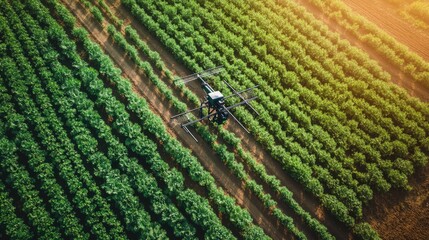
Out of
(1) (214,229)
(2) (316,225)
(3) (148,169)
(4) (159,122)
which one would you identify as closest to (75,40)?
(4) (159,122)

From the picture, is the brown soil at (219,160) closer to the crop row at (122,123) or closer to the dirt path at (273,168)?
the dirt path at (273,168)

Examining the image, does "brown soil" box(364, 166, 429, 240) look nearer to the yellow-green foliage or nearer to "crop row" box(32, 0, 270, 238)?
"crop row" box(32, 0, 270, 238)

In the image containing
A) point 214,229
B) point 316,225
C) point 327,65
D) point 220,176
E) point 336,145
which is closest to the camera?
point 214,229

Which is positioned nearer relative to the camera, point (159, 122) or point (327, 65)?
point (159, 122)

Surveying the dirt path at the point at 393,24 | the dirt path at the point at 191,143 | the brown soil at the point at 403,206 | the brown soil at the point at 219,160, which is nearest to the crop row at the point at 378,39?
the brown soil at the point at 403,206

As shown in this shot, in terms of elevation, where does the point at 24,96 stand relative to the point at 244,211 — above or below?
above

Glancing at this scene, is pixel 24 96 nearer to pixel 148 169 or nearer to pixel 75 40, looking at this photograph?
pixel 75 40

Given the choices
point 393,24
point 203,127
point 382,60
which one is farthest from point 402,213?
point 393,24

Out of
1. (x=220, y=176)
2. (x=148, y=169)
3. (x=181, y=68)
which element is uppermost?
(x=181, y=68)

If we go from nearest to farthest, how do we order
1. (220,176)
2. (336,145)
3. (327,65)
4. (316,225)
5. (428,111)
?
1. (316,225)
2. (220,176)
3. (336,145)
4. (428,111)
5. (327,65)
